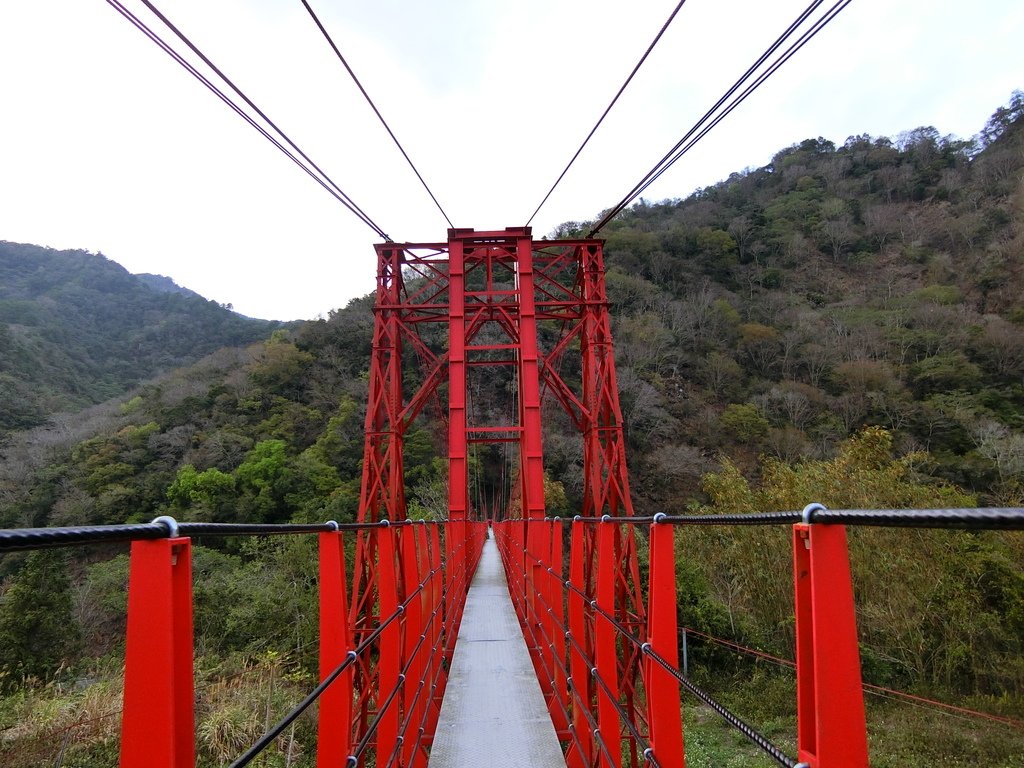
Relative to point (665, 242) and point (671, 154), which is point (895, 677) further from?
point (665, 242)

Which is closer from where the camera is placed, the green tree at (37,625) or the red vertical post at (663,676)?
the red vertical post at (663,676)

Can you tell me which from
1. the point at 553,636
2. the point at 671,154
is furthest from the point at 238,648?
the point at 671,154

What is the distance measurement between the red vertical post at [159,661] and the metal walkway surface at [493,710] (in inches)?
83.1

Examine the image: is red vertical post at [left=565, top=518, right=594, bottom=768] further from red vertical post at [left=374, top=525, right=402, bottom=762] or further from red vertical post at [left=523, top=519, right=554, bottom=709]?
red vertical post at [left=374, top=525, right=402, bottom=762]

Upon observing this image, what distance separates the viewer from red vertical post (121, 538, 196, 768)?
2.19 feet

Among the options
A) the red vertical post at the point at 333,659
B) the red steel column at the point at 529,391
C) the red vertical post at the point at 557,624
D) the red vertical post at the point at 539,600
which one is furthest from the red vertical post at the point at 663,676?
the red steel column at the point at 529,391

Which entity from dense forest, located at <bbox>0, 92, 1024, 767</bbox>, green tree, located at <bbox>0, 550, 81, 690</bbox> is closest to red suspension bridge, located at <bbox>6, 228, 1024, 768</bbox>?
dense forest, located at <bbox>0, 92, 1024, 767</bbox>

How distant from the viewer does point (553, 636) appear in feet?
10.4

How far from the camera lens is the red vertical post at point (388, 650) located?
2.02 meters

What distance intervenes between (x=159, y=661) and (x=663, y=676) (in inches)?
41.7

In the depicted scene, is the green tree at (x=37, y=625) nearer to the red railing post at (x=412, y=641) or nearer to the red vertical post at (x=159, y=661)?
the red railing post at (x=412, y=641)

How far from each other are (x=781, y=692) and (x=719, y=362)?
2261cm

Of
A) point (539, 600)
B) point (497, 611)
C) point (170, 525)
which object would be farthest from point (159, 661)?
point (497, 611)

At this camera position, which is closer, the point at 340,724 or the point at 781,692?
the point at 340,724
